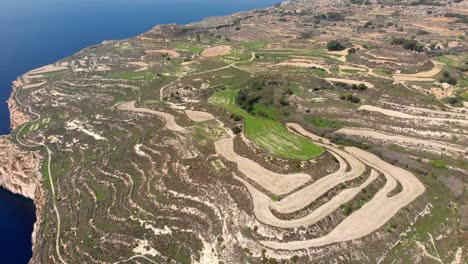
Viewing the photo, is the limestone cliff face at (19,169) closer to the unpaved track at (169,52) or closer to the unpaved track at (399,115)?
the unpaved track at (169,52)

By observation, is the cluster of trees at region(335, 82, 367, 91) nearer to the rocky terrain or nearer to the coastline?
the rocky terrain

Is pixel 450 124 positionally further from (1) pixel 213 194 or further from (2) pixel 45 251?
(2) pixel 45 251

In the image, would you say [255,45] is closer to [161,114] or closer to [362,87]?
[362,87]

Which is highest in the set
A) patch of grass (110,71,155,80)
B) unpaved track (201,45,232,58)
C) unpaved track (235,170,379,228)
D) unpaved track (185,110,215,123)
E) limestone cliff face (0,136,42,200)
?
patch of grass (110,71,155,80)

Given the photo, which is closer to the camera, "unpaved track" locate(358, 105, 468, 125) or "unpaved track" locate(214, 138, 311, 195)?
"unpaved track" locate(214, 138, 311, 195)

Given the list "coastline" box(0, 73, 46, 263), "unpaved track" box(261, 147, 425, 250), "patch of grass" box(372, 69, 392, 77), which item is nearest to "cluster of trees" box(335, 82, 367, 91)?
"patch of grass" box(372, 69, 392, 77)

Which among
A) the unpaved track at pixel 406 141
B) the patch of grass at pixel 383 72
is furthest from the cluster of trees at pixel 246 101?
the patch of grass at pixel 383 72

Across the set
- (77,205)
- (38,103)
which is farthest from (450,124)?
(38,103)

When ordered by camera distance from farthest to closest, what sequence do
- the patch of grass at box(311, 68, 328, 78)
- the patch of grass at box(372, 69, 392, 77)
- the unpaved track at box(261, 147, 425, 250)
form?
1. the patch of grass at box(311, 68, 328, 78)
2. the patch of grass at box(372, 69, 392, 77)
3. the unpaved track at box(261, 147, 425, 250)
